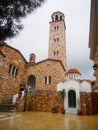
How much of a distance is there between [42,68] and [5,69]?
20.8 feet

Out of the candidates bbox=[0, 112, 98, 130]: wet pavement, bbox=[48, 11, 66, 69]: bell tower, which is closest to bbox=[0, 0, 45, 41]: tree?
bbox=[0, 112, 98, 130]: wet pavement

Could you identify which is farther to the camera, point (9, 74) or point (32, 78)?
point (32, 78)

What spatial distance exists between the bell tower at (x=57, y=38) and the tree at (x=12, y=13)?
21.5m

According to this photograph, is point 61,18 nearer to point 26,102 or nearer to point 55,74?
point 55,74

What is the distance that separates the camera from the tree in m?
4.25

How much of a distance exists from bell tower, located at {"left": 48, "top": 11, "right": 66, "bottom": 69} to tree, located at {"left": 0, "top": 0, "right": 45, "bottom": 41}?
21511 millimetres

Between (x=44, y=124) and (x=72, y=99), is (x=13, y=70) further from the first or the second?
(x=44, y=124)

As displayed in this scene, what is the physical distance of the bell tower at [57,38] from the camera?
2675cm

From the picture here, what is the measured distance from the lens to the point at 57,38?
92.2ft

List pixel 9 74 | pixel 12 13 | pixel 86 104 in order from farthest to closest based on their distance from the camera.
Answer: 1. pixel 9 74
2. pixel 86 104
3. pixel 12 13

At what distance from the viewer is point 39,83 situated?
19.5 m

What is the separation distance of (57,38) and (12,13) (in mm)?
24196

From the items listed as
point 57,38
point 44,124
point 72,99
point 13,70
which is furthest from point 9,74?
point 57,38

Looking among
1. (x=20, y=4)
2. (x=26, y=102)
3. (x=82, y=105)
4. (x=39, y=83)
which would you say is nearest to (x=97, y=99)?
(x=82, y=105)
